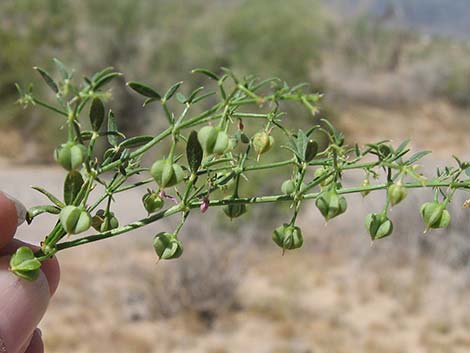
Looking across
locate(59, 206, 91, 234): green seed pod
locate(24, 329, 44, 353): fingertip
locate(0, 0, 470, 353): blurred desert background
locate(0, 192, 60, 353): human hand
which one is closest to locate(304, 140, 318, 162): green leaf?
locate(59, 206, 91, 234): green seed pod

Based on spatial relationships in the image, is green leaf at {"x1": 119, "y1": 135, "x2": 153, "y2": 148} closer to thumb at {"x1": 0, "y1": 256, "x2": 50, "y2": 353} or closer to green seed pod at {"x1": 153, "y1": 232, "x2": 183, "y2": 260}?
green seed pod at {"x1": 153, "y1": 232, "x2": 183, "y2": 260}

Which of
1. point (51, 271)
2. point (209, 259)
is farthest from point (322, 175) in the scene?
point (209, 259)

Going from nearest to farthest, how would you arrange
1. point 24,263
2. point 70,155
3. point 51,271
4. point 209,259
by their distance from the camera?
1. point 70,155
2. point 24,263
3. point 51,271
4. point 209,259

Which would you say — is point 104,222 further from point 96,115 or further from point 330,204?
point 330,204

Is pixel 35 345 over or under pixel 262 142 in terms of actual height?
under

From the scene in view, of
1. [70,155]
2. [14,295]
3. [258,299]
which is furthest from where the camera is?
[258,299]

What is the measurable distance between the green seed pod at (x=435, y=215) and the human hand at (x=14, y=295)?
45 cm

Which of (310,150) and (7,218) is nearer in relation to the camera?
(310,150)

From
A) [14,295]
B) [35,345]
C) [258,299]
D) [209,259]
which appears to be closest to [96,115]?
[14,295]

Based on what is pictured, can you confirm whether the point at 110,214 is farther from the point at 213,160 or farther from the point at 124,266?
the point at 124,266

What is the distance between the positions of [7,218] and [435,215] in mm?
483

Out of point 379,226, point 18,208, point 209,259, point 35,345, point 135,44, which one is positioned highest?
point 135,44

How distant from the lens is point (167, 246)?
0.67 metres

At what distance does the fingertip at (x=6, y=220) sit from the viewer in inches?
30.0
